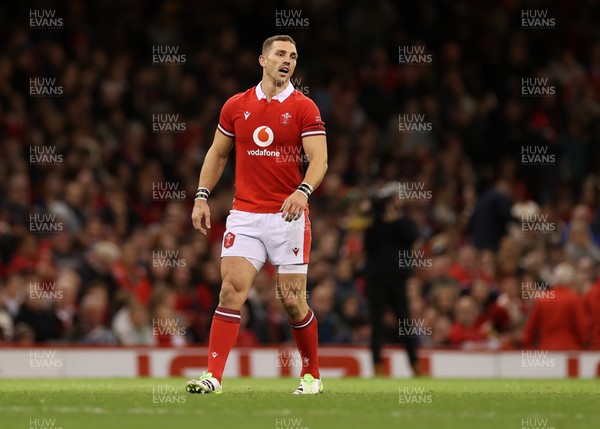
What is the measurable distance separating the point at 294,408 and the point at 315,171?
197 cm

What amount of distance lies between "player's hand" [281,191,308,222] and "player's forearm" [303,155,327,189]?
9.6 inches

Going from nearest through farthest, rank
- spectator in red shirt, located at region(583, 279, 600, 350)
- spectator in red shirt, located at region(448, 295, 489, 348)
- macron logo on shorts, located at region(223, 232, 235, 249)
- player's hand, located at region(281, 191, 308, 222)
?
player's hand, located at region(281, 191, 308, 222), macron logo on shorts, located at region(223, 232, 235, 249), spectator in red shirt, located at region(583, 279, 600, 350), spectator in red shirt, located at region(448, 295, 489, 348)

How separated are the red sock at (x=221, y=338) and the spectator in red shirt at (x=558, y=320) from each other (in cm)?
696

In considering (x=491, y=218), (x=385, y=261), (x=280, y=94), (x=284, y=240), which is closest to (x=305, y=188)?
(x=284, y=240)

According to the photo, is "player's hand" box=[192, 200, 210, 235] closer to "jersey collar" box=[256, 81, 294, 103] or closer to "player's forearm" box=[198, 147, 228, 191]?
"player's forearm" box=[198, 147, 228, 191]

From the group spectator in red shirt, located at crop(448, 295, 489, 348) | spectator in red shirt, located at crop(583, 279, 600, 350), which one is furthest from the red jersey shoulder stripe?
spectator in red shirt, located at crop(583, 279, 600, 350)

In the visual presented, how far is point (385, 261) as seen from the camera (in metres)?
15.4

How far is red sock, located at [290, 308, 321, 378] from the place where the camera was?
406 inches

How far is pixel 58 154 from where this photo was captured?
1897cm

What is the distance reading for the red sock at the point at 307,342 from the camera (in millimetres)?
10312

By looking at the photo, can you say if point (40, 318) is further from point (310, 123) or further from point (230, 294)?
point (310, 123)

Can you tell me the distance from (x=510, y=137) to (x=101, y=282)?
27.0ft

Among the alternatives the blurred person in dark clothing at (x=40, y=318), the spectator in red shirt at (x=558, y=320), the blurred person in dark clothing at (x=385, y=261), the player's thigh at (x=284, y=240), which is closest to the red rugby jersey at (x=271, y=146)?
the player's thigh at (x=284, y=240)

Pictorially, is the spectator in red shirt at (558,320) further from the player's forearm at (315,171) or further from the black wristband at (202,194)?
the black wristband at (202,194)
